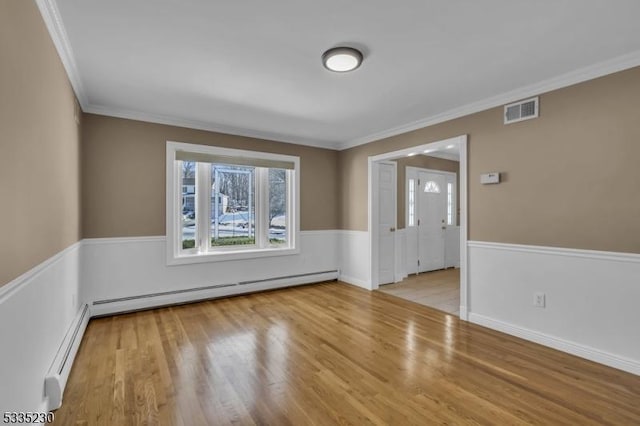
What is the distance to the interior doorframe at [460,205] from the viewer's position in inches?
143

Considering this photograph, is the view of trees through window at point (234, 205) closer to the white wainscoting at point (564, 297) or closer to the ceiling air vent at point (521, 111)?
the white wainscoting at point (564, 297)

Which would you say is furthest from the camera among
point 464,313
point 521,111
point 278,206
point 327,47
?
point 278,206

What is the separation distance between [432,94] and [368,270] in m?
2.95

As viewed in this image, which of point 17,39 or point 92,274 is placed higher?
point 17,39

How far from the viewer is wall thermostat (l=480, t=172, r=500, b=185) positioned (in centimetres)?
334

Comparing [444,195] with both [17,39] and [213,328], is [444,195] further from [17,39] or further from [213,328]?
[17,39]

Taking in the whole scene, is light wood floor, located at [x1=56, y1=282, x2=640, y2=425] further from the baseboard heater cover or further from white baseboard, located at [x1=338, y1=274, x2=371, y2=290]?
white baseboard, located at [x1=338, y1=274, x2=371, y2=290]

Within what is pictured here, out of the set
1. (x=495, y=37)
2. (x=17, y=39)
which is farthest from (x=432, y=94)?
(x=17, y=39)

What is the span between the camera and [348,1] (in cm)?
184

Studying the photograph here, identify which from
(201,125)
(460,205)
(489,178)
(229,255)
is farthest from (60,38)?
(460,205)

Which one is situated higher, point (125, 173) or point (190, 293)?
point (125, 173)

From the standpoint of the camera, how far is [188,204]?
438cm

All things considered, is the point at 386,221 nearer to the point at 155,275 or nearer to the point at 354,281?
the point at 354,281

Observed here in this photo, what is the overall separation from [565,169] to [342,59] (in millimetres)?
2306
